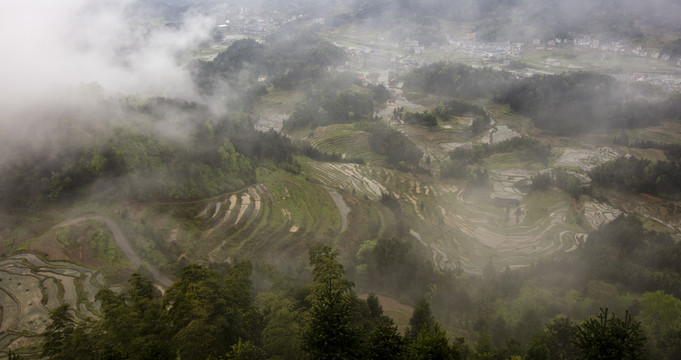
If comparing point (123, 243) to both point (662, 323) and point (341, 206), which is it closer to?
point (341, 206)

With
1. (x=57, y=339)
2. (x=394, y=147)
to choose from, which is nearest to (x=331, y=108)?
(x=394, y=147)

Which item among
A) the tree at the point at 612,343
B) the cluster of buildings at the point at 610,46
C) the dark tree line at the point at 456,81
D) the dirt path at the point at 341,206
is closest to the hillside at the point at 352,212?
the dirt path at the point at 341,206

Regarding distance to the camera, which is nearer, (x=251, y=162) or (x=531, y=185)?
(x=251, y=162)

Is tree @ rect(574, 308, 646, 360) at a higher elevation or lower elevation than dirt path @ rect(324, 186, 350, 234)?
higher

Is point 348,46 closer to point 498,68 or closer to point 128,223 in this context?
point 498,68

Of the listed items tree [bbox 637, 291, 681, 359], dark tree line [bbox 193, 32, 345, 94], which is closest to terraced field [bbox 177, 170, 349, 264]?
tree [bbox 637, 291, 681, 359]

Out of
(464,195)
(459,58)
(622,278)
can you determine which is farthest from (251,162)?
(459,58)

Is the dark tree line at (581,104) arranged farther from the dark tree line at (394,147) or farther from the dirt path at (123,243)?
the dirt path at (123,243)

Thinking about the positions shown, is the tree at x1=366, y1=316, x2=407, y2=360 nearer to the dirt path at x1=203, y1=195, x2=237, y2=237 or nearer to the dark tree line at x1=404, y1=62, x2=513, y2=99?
the dirt path at x1=203, y1=195, x2=237, y2=237
